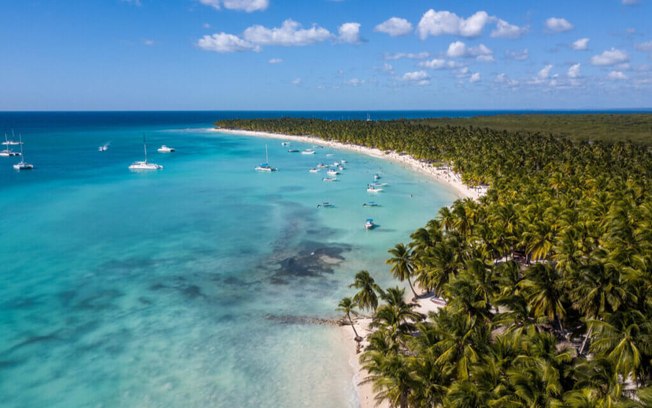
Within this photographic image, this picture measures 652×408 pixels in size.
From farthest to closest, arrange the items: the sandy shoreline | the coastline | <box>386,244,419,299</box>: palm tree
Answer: the coastline, <box>386,244,419,299</box>: palm tree, the sandy shoreline

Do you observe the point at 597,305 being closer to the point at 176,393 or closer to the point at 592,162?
the point at 176,393

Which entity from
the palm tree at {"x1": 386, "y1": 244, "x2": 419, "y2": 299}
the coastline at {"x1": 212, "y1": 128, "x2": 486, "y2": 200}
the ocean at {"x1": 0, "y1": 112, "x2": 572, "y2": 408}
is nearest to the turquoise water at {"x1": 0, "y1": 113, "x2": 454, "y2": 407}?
the ocean at {"x1": 0, "y1": 112, "x2": 572, "y2": 408}

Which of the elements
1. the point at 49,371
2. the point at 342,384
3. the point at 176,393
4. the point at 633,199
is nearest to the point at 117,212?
the point at 49,371

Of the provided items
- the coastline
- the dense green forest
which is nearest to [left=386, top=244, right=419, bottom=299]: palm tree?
the dense green forest

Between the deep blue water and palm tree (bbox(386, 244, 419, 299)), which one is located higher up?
palm tree (bbox(386, 244, 419, 299))

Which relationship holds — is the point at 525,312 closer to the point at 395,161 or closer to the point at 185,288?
the point at 185,288

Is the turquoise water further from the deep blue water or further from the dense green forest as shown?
the dense green forest

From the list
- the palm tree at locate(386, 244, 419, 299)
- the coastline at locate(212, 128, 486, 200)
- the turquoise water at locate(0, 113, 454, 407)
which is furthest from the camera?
the coastline at locate(212, 128, 486, 200)

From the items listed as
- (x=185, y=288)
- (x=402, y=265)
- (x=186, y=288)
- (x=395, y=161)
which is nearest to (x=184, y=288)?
(x=185, y=288)

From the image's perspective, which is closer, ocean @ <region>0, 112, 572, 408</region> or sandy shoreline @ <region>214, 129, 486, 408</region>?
sandy shoreline @ <region>214, 129, 486, 408</region>
